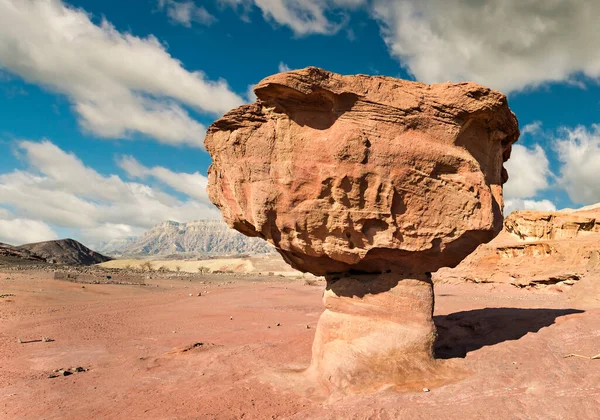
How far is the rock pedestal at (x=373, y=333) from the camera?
639 cm

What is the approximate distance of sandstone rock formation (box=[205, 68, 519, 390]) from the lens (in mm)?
6383

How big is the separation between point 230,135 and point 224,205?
5.29 feet

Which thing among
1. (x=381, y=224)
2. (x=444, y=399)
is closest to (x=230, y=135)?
(x=381, y=224)

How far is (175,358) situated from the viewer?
876cm

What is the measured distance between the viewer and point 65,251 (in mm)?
72438

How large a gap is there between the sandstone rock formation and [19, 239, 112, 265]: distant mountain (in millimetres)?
68881

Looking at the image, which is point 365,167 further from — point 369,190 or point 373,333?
point 373,333

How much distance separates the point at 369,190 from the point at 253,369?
4.48 metres

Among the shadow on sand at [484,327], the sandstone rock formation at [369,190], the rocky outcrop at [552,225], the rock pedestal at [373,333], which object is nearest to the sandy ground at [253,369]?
the shadow on sand at [484,327]

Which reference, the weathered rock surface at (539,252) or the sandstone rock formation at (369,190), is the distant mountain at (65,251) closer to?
the weathered rock surface at (539,252)

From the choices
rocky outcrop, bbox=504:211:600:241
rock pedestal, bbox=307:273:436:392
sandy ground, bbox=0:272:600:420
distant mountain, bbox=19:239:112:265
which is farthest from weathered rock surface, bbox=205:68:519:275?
distant mountain, bbox=19:239:112:265

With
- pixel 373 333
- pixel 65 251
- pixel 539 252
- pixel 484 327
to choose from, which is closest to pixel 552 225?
pixel 539 252

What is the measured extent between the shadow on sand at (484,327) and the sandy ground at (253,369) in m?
0.03

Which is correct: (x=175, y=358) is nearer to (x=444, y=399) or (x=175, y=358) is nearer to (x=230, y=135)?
(x=230, y=135)
